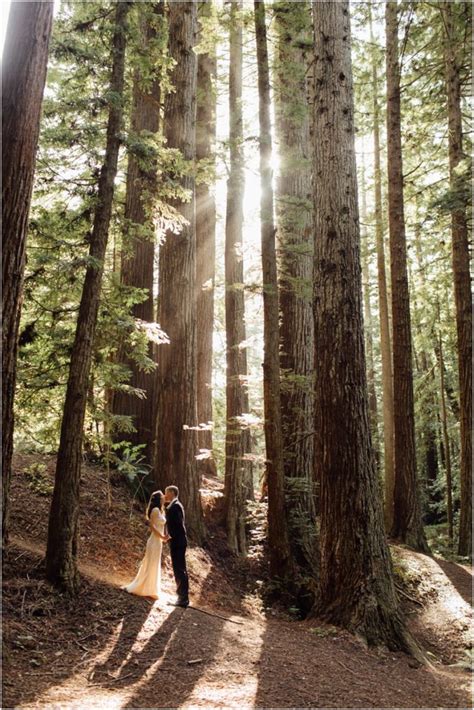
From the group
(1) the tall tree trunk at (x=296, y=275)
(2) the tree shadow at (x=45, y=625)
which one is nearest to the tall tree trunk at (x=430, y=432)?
(1) the tall tree trunk at (x=296, y=275)

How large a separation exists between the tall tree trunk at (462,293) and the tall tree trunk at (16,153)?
34.5 ft

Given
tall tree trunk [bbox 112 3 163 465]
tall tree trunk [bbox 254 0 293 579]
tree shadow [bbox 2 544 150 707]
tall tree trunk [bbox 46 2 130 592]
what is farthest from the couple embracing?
tall tree trunk [bbox 112 3 163 465]

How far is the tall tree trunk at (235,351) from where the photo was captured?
10.3m

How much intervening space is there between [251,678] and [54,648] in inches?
78.4

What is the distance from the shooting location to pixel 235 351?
11344mm

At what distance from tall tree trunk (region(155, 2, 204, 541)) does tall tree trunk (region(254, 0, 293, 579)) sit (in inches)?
58.3

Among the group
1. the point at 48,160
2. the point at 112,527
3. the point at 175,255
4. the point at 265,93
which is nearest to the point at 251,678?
the point at 112,527

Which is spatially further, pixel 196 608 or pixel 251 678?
pixel 196 608

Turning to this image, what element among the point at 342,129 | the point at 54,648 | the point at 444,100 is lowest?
the point at 54,648

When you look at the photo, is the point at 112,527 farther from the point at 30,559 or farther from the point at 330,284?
the point at 330,284

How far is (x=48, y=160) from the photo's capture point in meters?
6.95

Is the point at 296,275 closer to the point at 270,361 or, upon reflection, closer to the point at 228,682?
the point at 270,361

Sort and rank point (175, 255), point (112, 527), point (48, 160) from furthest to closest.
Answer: point (175, 255) < point (112, 527) < point (48, 160)

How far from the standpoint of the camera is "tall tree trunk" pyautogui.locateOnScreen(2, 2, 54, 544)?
4887mm
